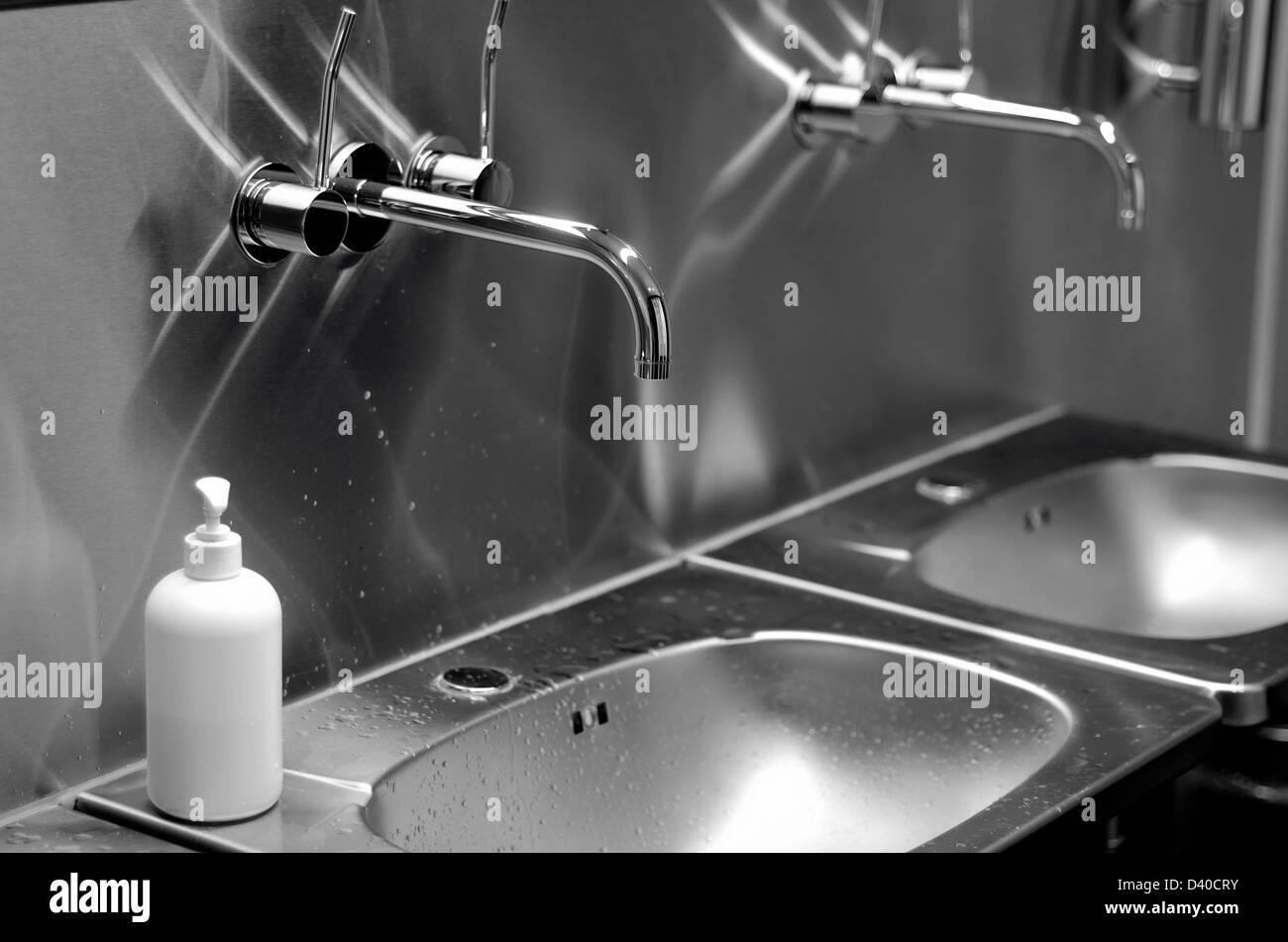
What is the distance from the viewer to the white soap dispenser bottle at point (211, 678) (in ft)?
3.14

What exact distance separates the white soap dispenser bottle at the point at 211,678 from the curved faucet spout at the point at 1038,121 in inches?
25.5

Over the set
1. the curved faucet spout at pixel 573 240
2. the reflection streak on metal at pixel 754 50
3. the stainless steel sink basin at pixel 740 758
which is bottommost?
the stainless steel sink basin at pixel 740 758

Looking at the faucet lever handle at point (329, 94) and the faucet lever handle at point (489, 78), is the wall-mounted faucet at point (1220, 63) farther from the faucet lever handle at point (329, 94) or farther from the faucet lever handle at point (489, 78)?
the faucet lever handle at point (329, 94)

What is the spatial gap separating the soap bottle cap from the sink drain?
0.86 feet

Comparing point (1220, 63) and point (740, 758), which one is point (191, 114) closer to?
point (740, 758)

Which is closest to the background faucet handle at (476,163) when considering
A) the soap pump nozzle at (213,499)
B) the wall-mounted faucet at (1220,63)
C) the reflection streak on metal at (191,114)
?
the reflection streak on metal at (191,114)

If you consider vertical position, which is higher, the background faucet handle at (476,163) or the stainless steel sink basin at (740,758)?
the background faucet handle at (476,163)

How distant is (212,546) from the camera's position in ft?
3.17

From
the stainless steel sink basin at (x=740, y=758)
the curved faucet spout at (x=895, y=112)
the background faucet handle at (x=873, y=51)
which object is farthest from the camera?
the background faucet handle at (x=873, y=51)

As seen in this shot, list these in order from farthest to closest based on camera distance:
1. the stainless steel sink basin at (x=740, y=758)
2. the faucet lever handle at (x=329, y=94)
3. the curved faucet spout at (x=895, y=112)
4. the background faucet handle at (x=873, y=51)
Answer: the background faucet handle at (x=873, y=51) → the curved faucet spout at (x=895, y=112) → the stainless steel sink basin at (x=740, y=758) → the faucet lever handle at (x=329, y=94)

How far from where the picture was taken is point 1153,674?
1243 millimetres

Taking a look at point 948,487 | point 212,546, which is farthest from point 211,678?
point 948,487

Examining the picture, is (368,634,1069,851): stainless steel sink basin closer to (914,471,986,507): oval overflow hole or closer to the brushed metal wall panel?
the brushed metal wall panel
